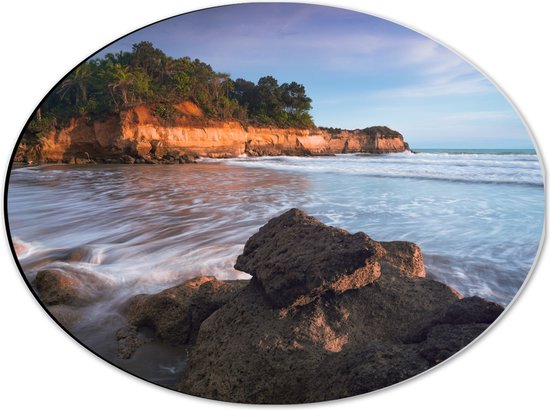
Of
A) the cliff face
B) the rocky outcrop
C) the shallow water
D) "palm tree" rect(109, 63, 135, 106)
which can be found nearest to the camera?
the rocky outcrop

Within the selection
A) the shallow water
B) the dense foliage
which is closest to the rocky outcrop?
the shallow water

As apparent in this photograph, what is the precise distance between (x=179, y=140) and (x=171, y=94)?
359mm

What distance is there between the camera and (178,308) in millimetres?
2506

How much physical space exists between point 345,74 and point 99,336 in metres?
2.49

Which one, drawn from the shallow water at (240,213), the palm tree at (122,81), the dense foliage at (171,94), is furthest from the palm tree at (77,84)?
the shallow water at (240,213)

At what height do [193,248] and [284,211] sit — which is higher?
[284,211]

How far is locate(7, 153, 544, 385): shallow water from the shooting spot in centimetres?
241

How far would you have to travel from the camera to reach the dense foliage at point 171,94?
9.75ft

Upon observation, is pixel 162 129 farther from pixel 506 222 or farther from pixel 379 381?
pixel 506 222

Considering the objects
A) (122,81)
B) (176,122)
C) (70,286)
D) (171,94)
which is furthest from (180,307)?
(122,81)

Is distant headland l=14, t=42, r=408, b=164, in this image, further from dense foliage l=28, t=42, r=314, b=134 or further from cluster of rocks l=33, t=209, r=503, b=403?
cluster of rocks l=33, t=209, r=503, b=403

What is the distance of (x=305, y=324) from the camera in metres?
2.30

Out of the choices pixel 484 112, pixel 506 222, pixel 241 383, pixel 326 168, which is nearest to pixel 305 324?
Answer: pixel 241 383

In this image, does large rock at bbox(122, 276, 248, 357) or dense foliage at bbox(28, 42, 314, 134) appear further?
dense foliage at bbox(28, 42, 314, 134)
